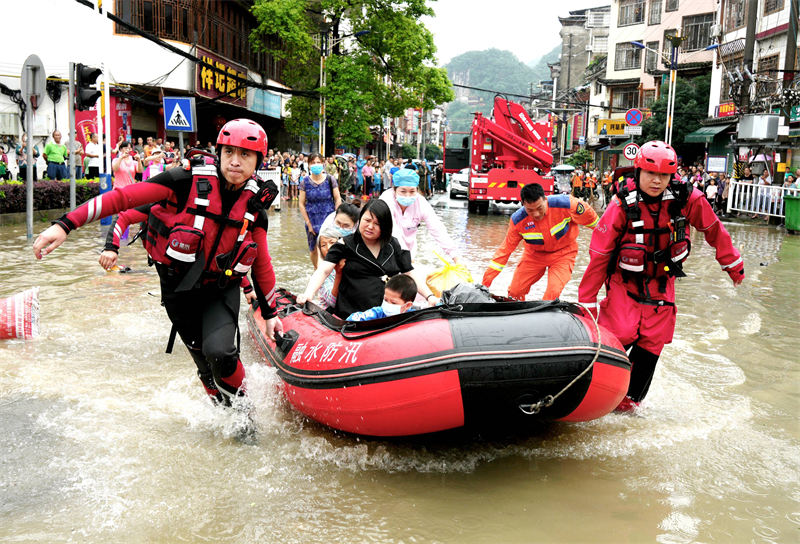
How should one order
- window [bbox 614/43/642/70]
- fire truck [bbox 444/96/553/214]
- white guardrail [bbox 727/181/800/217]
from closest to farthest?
white guardrail [bbox 727/181/800/217] < fire truck [bbox 444/96/553/214] < window [bbox 614/43/642/70]

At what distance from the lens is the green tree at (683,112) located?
4012 centimetres

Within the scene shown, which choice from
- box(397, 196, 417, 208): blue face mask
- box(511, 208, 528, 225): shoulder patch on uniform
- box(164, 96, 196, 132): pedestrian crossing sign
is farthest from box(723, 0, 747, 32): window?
box(397, 196, 417, 208): blue face mask

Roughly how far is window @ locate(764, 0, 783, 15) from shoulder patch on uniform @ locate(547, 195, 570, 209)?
26.7 meters

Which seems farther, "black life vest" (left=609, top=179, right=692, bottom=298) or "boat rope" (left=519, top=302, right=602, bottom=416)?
"black life vest" (left=609, top=179, right=692, bottom=298)

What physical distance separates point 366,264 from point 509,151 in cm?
1761

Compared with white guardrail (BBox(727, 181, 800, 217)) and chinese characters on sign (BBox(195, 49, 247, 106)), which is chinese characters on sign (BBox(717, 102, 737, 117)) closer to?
white guardrail (BBox(727, 181, 800, 217))

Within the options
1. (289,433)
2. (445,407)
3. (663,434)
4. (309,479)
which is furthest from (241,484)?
(663,434)

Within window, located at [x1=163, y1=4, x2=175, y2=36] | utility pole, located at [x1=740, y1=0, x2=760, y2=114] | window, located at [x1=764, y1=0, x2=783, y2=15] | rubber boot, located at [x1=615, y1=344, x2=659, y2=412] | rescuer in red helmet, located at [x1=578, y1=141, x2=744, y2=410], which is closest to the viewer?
rescuer in red helmet, located at [x1=578, y1=141, x2=744, y2=410]

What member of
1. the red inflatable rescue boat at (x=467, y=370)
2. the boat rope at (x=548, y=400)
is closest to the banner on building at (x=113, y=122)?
the red inflatable rescue boat at (x=467, y=370)

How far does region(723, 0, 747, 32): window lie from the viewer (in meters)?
32.6

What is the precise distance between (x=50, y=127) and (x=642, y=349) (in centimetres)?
2308

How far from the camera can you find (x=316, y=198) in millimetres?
9602

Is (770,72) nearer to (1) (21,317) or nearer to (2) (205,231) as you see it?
(1) (21,317)

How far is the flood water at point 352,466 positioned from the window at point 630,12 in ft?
172
